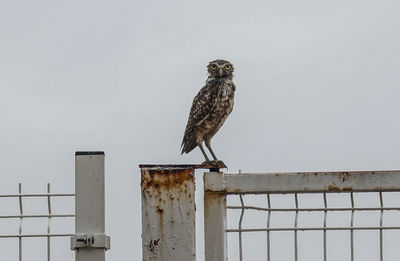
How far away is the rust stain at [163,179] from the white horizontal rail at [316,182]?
16 cm

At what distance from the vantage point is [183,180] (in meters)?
5.09

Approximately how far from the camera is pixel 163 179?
16.7 feet

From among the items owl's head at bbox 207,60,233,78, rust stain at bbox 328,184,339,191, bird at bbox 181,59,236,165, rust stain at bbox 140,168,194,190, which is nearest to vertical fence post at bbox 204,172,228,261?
rust stain at bbox 140,168,194,190

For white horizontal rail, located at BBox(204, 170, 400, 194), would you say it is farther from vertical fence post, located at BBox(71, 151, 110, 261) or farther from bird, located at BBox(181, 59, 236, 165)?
bird, located at BBox(181, 59, 236, 165)

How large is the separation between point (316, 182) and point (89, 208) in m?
1.23

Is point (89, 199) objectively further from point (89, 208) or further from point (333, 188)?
point (333, 188)

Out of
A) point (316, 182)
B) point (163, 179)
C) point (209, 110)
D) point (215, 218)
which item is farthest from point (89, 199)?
point (209, 110)

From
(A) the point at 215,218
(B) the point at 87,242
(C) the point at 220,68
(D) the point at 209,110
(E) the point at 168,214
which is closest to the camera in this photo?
(A) the point at 215,218

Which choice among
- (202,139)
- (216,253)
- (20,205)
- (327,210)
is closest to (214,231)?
(216,253)

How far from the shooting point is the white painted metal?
5.18 meters

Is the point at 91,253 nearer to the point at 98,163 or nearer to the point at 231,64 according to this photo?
the point at 98,163

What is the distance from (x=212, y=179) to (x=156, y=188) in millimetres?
300

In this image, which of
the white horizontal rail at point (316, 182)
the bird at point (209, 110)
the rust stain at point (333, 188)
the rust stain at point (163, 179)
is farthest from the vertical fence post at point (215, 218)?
the bird at point (209, 110)

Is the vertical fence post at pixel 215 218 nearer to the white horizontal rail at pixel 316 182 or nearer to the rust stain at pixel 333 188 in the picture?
the white horizontal rail at pixel 316 182
